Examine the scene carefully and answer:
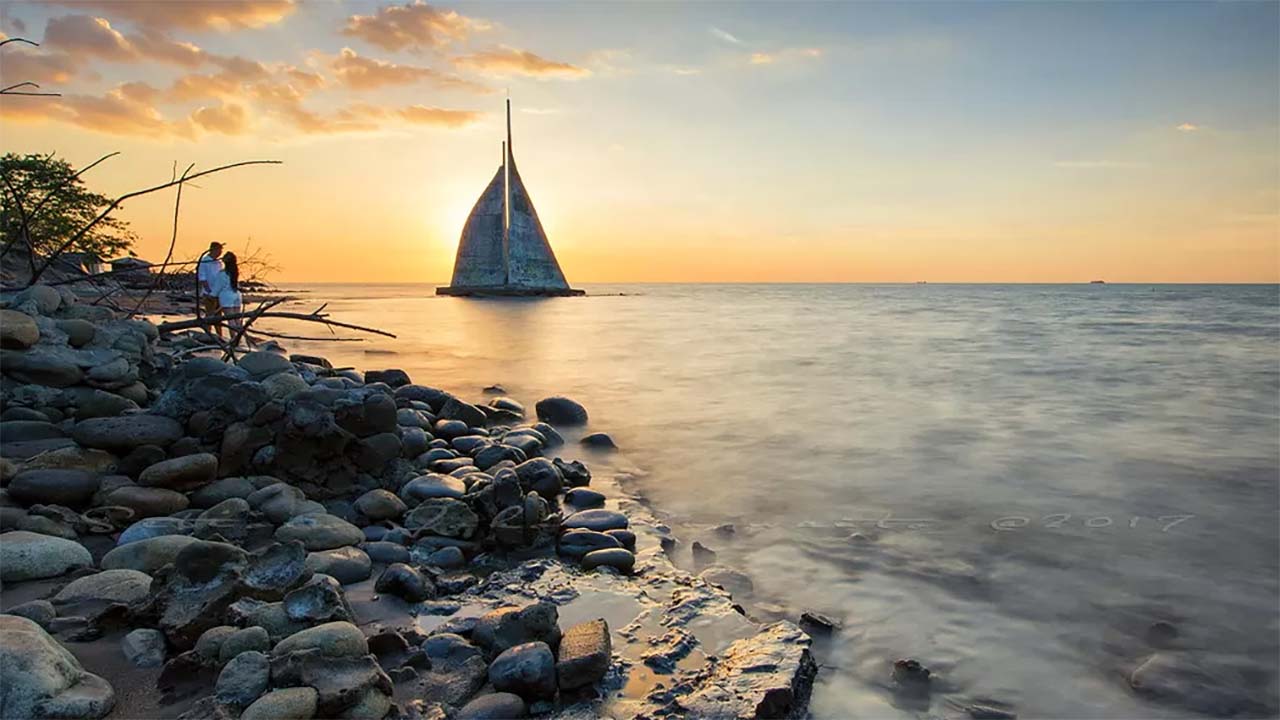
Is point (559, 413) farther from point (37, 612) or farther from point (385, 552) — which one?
point (37, 612)

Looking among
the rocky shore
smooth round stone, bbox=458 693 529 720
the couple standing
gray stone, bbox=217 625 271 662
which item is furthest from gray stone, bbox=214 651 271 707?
the couple standing

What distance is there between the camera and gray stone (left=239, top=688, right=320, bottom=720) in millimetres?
2029

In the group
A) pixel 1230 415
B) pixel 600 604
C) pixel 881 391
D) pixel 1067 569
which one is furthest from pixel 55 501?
pixel 1230 415

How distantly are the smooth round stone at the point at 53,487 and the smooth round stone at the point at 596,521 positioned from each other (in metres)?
2.71

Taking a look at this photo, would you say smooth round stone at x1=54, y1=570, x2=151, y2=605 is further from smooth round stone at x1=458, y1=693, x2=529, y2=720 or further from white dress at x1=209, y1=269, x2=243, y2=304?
white dress at x1=209, y1=269, x2=243, y2=304

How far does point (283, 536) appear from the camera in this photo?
3.53m

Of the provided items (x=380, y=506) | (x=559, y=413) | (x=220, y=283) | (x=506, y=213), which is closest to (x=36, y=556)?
(x=380, y=506)

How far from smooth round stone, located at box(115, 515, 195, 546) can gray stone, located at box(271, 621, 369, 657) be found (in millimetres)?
1544

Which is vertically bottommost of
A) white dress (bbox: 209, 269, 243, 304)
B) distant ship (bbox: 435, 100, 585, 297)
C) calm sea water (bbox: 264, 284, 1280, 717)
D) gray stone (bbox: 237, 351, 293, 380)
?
calm sea water (bbox: 264, 284, 1280, 717)

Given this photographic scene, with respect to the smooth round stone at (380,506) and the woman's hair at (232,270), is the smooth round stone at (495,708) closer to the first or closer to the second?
the smooth round stone at (380,506)

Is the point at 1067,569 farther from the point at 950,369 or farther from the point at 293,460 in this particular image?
the point at 950,369

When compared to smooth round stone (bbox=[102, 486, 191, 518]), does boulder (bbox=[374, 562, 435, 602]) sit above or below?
below

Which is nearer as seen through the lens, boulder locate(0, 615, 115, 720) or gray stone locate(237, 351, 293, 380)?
boulder locate(0, 615, 115, 720)

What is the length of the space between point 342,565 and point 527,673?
4.68 feet
